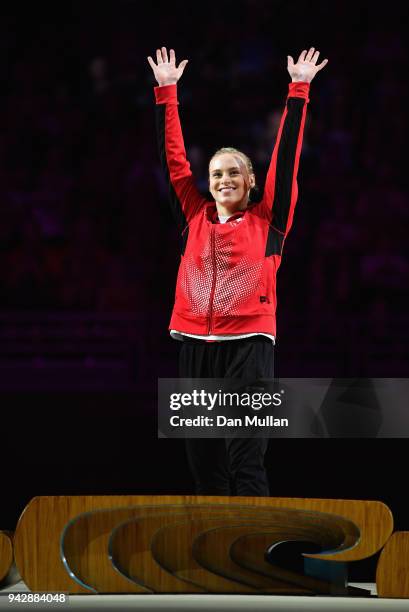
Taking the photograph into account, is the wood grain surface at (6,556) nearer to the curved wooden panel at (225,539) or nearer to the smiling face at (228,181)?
the curved wooden panel at (225,539)

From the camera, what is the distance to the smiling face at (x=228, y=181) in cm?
234

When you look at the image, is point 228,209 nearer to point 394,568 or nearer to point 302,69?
point 302,69

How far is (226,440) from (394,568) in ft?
1.51

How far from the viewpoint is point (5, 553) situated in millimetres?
2105

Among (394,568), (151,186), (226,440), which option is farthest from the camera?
(151,186)

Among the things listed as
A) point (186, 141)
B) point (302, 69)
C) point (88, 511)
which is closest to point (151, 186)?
point (186, 141)

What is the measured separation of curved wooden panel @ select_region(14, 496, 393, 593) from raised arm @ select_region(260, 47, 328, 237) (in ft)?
2.25

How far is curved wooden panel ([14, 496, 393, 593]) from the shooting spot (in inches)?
80.6

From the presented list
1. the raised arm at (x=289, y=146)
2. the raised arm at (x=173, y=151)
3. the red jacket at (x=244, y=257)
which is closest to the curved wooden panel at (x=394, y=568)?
the red jacket at (x=244, y=257)

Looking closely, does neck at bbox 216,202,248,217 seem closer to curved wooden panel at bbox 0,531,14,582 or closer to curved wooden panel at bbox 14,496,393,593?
curved wooden panel at bbox 14,496,393,593

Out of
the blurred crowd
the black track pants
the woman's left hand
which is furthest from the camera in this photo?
the blurred crowd

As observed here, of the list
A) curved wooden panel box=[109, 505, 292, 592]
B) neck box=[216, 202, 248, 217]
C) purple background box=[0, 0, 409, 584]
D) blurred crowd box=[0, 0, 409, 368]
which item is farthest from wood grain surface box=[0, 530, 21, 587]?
blurred crowd box=[0, 0, 409, 368]

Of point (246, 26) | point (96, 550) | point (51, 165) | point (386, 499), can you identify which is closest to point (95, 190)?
point (51, 165)

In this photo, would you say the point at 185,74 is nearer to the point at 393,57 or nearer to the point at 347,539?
the point at 393,57
